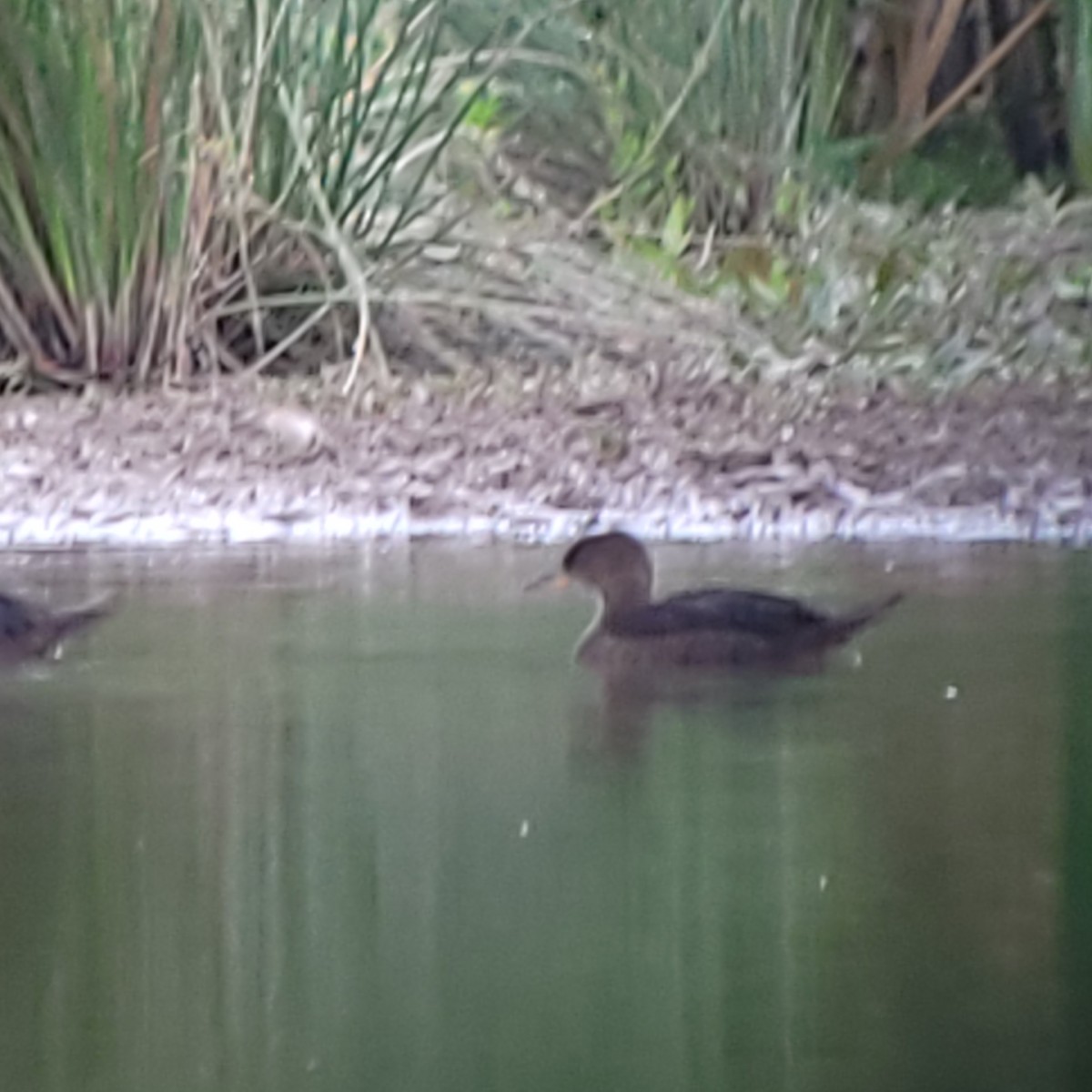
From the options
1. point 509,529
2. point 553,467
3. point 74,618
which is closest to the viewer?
point 74,618

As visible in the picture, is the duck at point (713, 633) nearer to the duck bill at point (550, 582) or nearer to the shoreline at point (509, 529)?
the duck bill at point (550, 582)

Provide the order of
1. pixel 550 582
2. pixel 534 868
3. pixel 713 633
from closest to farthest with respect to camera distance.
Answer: pixel 534 868, pixel 713 633, pixel 550 582

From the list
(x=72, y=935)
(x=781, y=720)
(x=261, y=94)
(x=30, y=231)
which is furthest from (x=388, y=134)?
(x=72, y=935)

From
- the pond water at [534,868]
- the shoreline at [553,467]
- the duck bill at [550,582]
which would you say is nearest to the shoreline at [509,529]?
the shoreline at [553,467]

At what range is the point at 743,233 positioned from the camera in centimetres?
233

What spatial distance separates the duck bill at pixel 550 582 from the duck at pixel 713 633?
0.14 m

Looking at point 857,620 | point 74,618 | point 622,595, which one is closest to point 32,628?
point 74,618

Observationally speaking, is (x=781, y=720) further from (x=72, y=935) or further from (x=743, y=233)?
(x=743, y=233)

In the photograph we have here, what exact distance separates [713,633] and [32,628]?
1.26 feet

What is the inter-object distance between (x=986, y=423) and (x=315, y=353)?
2.27 feet

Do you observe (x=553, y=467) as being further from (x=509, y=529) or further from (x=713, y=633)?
(x=713, y=633)

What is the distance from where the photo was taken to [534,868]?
2.61 feet

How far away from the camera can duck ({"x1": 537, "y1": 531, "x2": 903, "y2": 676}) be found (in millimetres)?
1188

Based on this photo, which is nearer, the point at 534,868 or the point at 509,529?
the point at 534,868
